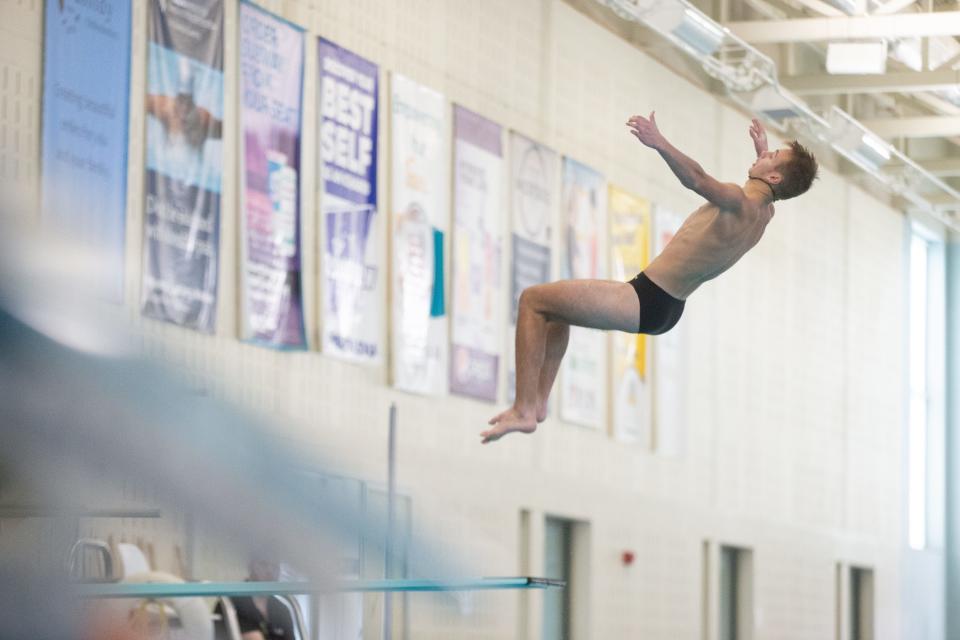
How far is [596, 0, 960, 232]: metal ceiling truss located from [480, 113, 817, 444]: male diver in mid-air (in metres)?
8.39

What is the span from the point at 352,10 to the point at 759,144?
737cm

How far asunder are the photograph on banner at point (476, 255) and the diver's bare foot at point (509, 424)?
25.8ft

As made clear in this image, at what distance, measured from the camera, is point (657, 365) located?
18547 millimetres

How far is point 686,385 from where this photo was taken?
1927 cm

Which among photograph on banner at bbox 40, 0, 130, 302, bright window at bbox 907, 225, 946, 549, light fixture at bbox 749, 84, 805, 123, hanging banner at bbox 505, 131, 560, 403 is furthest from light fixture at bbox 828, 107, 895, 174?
photograph on banner at bbox 40, 0, 130, 302

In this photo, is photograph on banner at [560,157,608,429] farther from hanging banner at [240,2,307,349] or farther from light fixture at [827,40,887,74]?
hanging banner at [240,2,307,349]

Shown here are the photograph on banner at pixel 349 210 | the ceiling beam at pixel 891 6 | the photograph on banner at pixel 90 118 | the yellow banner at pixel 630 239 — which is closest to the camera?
the photograph on banner at pixel 90 118

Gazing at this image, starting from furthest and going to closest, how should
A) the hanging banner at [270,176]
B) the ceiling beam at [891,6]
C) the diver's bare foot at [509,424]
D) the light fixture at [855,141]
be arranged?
the light fixture at [855,141] < the ceiling beam at [891,6] < the hanging banner at [270,176] < the diver's bare foot at [509,424]

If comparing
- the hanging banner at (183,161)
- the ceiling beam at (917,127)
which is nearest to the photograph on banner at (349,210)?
the hanging banner at (183,161)

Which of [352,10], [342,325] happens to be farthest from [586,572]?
[352,10]

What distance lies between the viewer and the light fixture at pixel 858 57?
16938 mm

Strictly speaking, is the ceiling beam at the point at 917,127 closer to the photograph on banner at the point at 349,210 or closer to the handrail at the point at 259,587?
the photograph on banner at the point at 349,210

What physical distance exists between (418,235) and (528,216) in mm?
2171

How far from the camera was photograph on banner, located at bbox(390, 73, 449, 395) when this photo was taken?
14.1 metres
